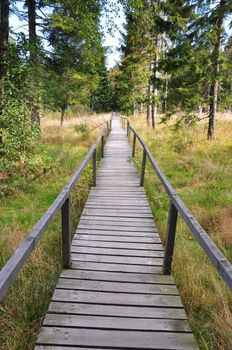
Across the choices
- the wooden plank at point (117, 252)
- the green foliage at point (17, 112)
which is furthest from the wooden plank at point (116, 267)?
the green foliage at point (17, 112)

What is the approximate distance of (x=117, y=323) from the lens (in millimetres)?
2859

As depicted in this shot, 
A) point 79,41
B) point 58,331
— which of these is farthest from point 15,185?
point 79,41

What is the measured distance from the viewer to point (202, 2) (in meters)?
13.3

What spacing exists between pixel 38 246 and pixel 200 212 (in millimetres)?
3359

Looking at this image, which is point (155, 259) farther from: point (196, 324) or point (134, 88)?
point (134, 88)

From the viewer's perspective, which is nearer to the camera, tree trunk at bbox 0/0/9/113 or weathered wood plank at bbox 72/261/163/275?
weathered wood plank at bbox 72/261/163/275

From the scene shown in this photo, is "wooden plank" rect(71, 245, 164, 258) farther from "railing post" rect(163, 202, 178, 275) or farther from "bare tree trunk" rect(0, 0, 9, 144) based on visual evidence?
"bare tree trunk" rect(0, 0, 9, 144)

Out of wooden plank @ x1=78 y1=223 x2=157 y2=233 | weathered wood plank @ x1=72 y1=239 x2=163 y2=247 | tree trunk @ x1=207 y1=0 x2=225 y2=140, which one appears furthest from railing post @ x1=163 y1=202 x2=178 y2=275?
tree trunk @ x1=207 y1=0 x2=225 y2=140

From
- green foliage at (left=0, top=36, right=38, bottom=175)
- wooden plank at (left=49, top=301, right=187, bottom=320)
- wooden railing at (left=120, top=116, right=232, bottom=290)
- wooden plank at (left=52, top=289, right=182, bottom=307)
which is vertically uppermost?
green foliage at (left=0, top=36, right=38, bottom=175)

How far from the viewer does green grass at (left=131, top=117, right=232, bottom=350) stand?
3.09m

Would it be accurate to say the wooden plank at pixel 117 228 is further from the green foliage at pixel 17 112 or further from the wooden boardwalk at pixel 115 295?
the green foliage at pixel 17 112

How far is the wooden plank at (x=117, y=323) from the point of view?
281cm

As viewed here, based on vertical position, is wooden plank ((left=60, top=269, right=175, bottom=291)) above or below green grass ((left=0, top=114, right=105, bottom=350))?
above

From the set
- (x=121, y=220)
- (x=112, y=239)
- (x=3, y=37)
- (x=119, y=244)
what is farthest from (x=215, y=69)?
(x=119, y=244)
